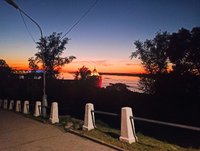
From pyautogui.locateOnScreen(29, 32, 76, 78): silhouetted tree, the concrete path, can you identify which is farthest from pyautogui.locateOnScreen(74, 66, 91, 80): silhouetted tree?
the concrete path

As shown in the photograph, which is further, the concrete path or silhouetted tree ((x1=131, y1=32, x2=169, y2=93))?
silhouetted tree ((x1=131, y1=32, x2=169, y2=93))

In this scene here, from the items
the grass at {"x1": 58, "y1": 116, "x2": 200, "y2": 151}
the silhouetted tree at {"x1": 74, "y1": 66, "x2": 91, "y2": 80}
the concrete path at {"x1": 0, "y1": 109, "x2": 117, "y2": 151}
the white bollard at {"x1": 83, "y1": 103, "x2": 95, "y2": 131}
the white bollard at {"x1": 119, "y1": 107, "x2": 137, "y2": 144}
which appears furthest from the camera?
the silhouetted tree at {"x1": 74, "y1": 66, "x2": 91, "y2": 80}

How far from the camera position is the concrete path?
708 cm

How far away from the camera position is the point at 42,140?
7.98 m

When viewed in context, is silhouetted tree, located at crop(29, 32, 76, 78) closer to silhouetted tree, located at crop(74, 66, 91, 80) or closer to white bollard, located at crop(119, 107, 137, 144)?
silhouetted tree, located at crop(74, 66, 91, 80)

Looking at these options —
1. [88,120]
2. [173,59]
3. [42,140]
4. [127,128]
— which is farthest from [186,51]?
[42,140]

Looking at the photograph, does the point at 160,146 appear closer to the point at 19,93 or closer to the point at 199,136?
the point at 199,136

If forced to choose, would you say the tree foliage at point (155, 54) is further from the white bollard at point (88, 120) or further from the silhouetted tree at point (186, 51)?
the white bollard at point (88, 120)

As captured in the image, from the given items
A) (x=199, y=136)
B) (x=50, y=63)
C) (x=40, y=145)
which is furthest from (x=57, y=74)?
(x=40, y=145)

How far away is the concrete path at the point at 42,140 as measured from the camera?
708 centimetres

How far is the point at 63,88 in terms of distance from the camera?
30344 millimetres

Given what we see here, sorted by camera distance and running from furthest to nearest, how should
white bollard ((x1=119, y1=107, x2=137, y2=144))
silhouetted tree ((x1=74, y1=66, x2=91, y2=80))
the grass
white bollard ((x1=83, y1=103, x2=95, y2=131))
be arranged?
silhouetted tree ((x1=74, y1=66, x2=91, y2=80))
white bollard ((x1=83, y1=103, x2=95, y2=131))
white bollard ((x1=119, y1=107, x2=137, y2=144))
the grass

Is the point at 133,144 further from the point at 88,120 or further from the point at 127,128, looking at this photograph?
the point at 88,120

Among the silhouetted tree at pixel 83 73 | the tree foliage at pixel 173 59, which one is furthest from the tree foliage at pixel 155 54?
the silhouetted tree at pixel 83 73
